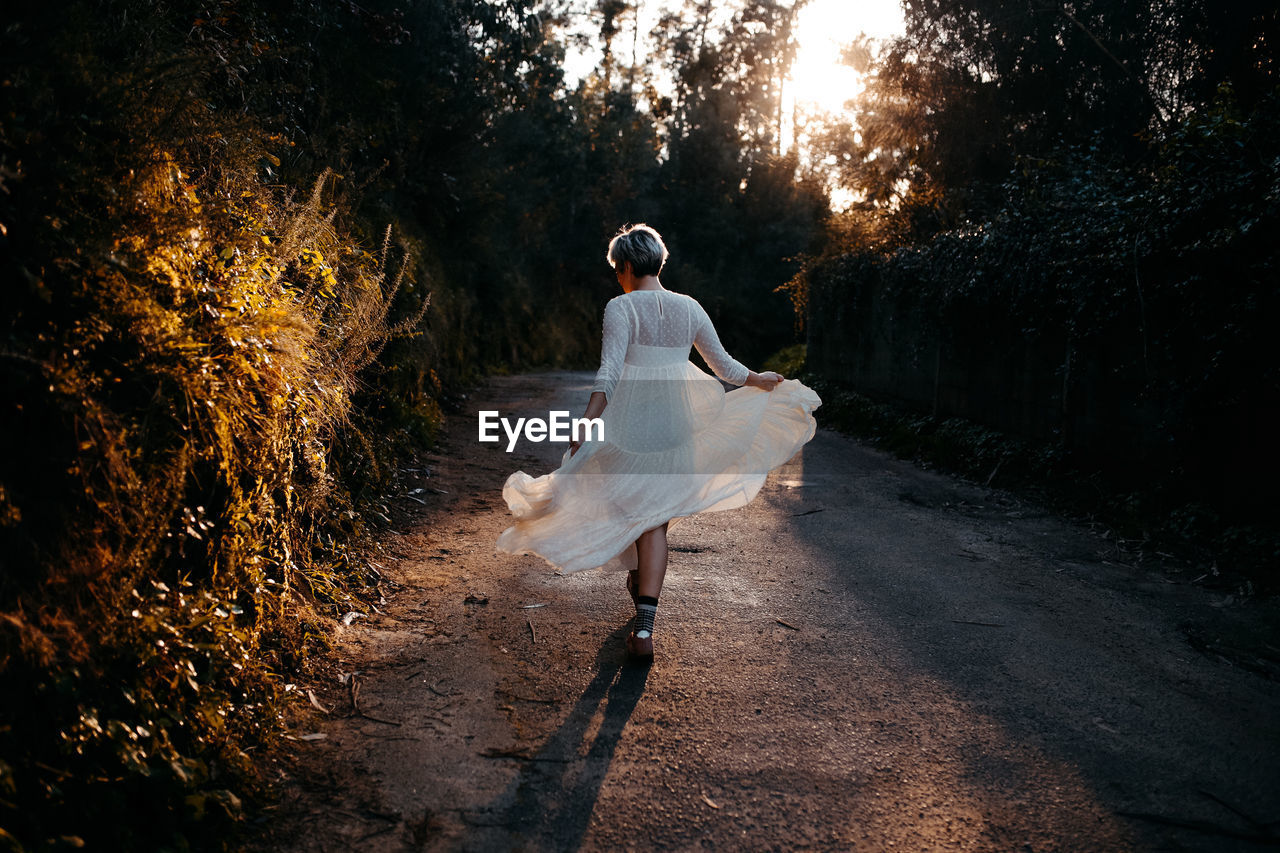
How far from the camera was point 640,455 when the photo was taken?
4512 millimetres

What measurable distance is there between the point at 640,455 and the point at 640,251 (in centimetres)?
108

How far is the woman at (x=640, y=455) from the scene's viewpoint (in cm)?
434

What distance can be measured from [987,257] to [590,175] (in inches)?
1035

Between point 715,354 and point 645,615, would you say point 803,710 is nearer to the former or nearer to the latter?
point 645,615

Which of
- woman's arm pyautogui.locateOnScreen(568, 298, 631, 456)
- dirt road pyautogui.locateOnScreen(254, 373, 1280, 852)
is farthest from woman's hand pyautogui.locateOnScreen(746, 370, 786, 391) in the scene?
dirt road pyautogui.locateOnScreen(254, 373, 1280, 852)

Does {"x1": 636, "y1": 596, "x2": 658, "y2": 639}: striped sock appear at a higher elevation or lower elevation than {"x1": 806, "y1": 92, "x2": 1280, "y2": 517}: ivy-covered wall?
lower

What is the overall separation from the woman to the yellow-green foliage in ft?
4.10

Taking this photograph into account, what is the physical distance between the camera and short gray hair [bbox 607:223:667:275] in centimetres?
454

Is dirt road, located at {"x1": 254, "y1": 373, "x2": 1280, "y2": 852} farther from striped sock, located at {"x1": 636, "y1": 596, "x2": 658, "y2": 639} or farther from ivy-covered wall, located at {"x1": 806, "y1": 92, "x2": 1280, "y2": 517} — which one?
ivy-covered wall, located at {"x1": 806, "y1": 92, "x2": 1280, "y2": 517}

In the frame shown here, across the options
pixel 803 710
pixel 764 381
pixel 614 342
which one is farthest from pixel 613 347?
pixel 803 710

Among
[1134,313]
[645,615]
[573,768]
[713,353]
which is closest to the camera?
[573,768]

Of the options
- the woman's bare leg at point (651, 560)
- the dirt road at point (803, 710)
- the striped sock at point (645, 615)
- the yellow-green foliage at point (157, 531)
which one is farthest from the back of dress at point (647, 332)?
the yellow-green foliage at point (157, 531)

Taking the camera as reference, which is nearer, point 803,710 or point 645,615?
point 803,710

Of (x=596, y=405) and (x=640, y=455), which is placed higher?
(x=596, y=405)
